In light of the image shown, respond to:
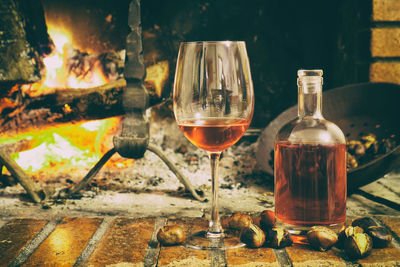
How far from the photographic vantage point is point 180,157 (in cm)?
212

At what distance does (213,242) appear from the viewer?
92 cm

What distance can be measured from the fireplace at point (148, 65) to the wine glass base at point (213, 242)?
0.74m

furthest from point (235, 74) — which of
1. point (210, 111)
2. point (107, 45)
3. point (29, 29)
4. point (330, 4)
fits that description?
point (330, 4)

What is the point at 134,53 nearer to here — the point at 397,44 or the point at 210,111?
the point at 210,111

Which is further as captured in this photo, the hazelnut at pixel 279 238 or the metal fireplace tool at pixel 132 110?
the metal fireplace tool at pixel 132 110

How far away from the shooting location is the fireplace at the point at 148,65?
1792 millimetres

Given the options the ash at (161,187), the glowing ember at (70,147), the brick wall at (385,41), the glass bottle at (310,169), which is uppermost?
the brick wall at (385,41)

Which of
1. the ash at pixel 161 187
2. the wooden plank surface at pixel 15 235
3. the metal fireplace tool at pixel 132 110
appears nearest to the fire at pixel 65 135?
the ash at pixel 161 187

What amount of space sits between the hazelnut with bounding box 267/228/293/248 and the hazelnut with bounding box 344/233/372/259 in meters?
0.11

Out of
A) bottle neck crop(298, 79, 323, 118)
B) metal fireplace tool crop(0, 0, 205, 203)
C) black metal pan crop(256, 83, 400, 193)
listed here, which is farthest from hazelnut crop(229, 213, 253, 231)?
black metal pan crop(256, 83, 400, 193)

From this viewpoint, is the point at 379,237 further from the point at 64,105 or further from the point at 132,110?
the point at 64,105

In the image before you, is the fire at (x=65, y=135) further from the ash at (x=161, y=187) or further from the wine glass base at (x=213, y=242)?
the wine glass base at (x=213, y=242)

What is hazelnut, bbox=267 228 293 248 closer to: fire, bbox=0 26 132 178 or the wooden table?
the wooden table

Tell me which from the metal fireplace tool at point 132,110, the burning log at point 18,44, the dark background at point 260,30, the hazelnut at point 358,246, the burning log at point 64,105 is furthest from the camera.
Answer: the dark background at point 260,30
